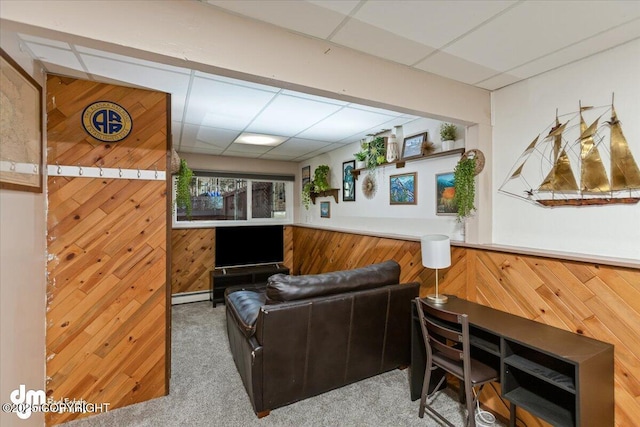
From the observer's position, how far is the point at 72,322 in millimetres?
2170

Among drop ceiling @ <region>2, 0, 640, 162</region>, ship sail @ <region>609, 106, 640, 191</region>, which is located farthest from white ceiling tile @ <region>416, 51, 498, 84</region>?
ship sail @ <region>609, 106, 640, 191</region>

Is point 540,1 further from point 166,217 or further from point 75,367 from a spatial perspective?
point 75,367

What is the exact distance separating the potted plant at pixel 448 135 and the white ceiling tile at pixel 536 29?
86 centimetres

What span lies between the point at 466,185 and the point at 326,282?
144 cm

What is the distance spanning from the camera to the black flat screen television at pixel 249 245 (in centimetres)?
510

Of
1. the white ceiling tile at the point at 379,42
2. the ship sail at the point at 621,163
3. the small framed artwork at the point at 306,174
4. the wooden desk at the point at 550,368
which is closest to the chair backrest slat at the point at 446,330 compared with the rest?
the wooden desk at the point at 550,368

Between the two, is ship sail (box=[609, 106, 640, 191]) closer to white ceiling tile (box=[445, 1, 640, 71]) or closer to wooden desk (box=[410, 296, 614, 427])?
white ceiling tile (box=[445, 1, 640, 71])

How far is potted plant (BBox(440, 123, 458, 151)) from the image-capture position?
2.90m

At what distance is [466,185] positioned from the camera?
2.53 metres

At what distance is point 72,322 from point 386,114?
326cm

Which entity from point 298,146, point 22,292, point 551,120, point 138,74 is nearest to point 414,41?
point 551,120

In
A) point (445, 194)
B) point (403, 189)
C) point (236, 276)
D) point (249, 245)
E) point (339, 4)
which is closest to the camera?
point (339, 4)

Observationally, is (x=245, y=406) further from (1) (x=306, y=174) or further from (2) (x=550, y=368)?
(1) (x=306, y=174)

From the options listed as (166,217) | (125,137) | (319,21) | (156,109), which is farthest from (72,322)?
(319,21)
